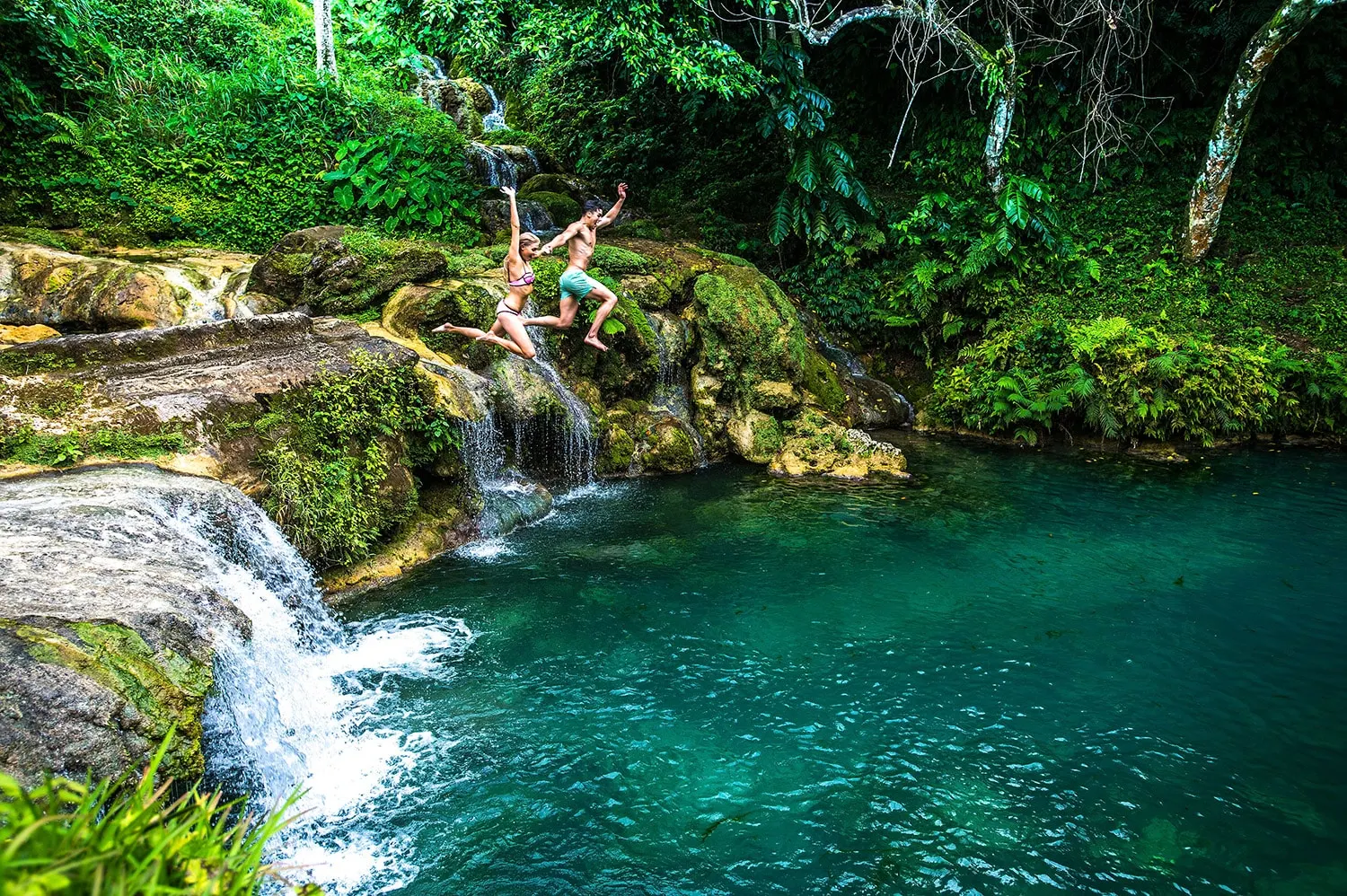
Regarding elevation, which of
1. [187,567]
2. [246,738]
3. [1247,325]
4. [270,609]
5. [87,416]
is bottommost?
[246,738]

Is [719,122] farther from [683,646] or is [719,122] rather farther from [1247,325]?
[683,646]

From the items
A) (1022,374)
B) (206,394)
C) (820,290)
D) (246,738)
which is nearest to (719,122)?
(820,290)

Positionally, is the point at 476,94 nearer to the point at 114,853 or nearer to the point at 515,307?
the point at 515,307

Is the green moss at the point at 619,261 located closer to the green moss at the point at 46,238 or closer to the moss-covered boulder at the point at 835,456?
the moss-covered boulder at the point at 835,456

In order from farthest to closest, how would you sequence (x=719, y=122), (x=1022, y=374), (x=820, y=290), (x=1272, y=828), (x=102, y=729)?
(x=719, y=122) → (x=820, y=290) → (x=1022, y=374) → (x=1272, y=828) → (x=102, y=729)

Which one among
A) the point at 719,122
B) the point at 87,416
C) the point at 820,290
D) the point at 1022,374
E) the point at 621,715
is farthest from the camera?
the point at 719,122

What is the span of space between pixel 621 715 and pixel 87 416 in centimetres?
516

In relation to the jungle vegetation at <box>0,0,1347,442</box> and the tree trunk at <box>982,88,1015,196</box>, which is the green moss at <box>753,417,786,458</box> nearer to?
the jungle vegetation at <box>0,0,1347,442</box>

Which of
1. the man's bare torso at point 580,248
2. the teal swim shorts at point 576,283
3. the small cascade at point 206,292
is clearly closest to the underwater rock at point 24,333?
the small cascade at point 206,292

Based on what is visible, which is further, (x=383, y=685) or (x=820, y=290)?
(x=820, y=290)

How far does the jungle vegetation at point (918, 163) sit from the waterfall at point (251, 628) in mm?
8529

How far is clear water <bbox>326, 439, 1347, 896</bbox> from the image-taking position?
408 centimetres

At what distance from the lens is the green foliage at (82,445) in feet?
18.9

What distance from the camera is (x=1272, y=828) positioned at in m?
4.26
